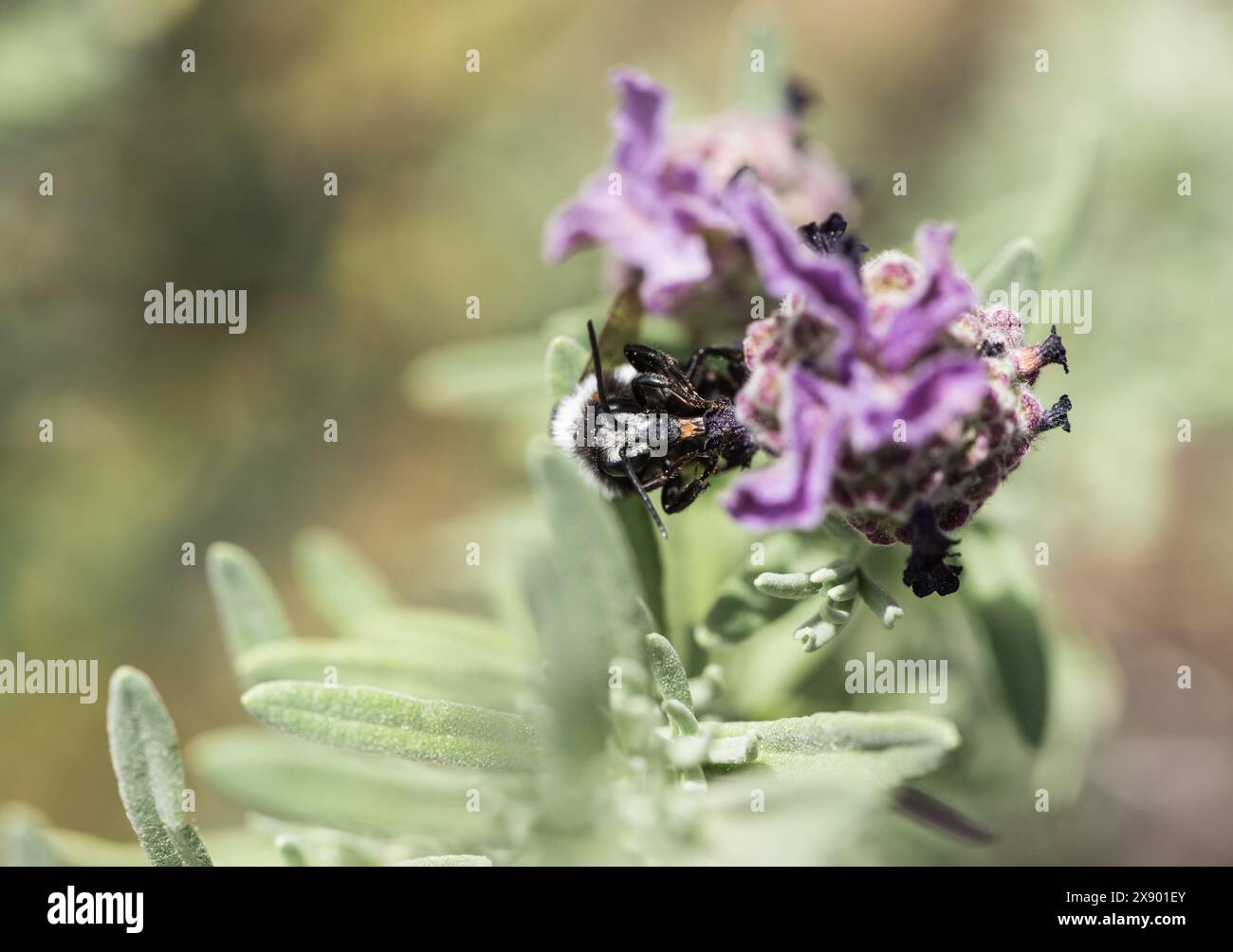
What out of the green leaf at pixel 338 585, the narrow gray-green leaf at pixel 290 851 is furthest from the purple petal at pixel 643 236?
the narrow gray-green leaf at pixel 290 851

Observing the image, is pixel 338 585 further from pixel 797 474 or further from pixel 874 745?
pixel 797 474

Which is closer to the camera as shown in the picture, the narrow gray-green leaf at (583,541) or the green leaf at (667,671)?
the green leaf at (667,671)

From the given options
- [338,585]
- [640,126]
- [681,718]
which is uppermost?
[640,126]

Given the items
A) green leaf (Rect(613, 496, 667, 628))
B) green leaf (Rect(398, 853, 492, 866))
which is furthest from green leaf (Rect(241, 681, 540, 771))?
green leaf (Rect(613, 496, 667, 628))

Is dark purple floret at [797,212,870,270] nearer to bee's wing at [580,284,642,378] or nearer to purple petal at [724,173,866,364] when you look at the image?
purple petal at [724,173,866,364]

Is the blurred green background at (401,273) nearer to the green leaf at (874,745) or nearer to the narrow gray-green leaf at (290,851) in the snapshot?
the narrow gray-green leaf at (290,851)

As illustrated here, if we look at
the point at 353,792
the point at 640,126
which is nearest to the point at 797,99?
the point at 640,126
